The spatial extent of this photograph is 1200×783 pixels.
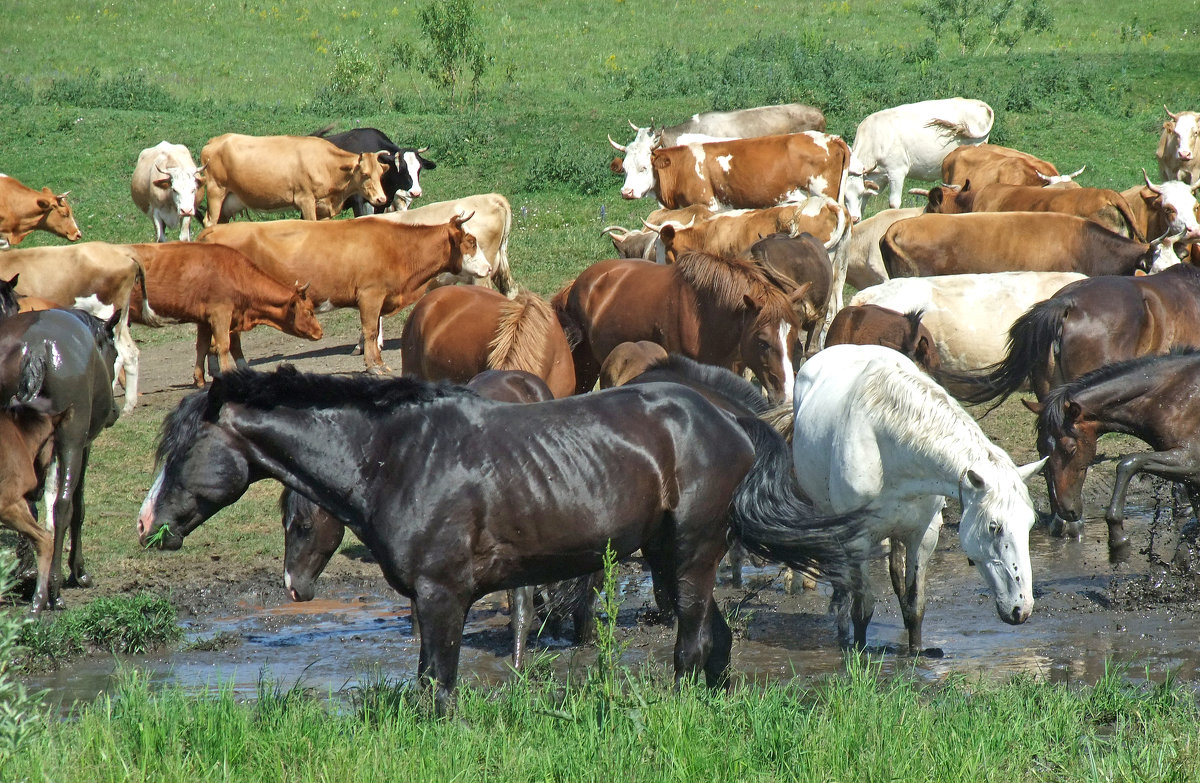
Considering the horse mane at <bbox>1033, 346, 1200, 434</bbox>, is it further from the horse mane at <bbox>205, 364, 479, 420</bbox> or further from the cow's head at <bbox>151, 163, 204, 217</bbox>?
the cow's head at <bbox>151, 163, 204, 217</bbox>

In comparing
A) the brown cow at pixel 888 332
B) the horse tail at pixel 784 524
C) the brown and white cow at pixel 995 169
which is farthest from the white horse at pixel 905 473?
the brown and white cow at pixel 995 169

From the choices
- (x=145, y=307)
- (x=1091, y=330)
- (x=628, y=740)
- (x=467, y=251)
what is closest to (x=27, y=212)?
(x=145, y=307)

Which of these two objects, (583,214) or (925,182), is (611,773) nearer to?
(583,214)

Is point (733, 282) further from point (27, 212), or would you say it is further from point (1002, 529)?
point (27, 212)

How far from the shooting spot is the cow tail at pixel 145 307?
12.9 m

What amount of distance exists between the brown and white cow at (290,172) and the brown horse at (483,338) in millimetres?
8449

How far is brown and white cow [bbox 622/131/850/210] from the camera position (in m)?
16.8

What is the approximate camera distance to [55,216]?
17.1 metres

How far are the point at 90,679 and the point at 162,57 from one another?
34342mm

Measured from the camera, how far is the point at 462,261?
579 inches

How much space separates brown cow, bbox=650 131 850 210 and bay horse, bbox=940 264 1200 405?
7.35 meters

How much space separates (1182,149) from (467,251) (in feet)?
32.9

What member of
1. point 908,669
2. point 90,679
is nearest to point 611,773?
point 908,669

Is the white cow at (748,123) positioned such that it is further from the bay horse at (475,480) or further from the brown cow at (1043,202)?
the bay horse at (475,480)
